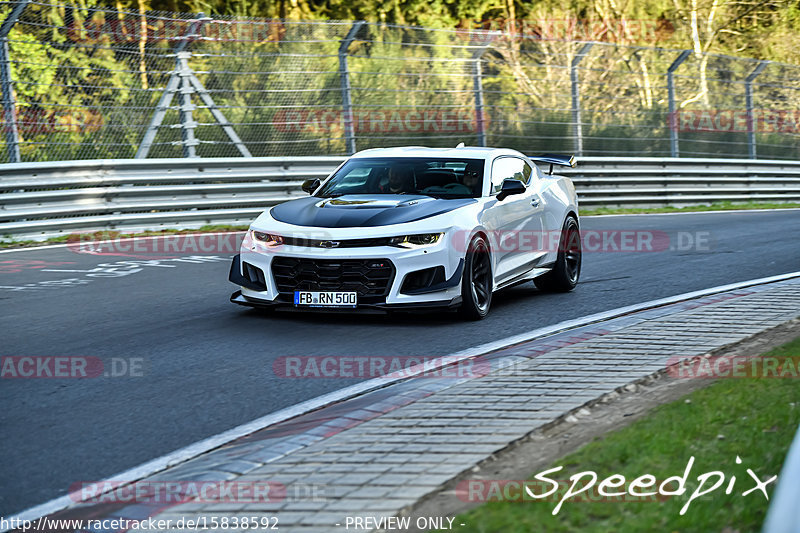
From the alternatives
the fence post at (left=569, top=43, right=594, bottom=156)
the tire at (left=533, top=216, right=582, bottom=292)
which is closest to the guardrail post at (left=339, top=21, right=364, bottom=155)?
the fence post at (left=569, top=43, right=594, bottom=156)

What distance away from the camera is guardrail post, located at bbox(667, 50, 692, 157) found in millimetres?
24578

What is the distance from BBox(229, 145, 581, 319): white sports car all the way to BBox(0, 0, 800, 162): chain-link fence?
6822 mm

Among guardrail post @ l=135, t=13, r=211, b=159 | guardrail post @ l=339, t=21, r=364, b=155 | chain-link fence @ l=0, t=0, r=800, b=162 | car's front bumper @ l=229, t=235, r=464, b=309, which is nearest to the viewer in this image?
car's front bumper @ l=229, t=235, r=464, b=309

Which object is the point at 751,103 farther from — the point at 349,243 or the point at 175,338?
the point at 175,338

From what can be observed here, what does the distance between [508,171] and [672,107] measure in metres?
15.6

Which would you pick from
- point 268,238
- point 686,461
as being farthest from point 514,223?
point 686,461

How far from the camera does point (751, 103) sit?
2750 cm

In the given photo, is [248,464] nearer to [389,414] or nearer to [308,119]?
[389,414]

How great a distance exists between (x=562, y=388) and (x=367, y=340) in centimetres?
237

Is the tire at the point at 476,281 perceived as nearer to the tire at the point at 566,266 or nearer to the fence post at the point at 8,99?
the tire at the point at 566,266

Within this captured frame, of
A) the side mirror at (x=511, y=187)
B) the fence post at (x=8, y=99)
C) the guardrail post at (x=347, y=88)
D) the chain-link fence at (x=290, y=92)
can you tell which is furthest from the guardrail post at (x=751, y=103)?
the side mirror at (x=511, y=187)

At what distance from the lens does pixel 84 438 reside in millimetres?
5660

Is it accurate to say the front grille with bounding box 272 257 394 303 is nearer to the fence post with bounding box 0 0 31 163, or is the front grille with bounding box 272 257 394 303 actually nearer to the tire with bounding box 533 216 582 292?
the tire with bounding box 533 216 582 292

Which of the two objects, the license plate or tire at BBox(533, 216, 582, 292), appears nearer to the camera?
the license plate
